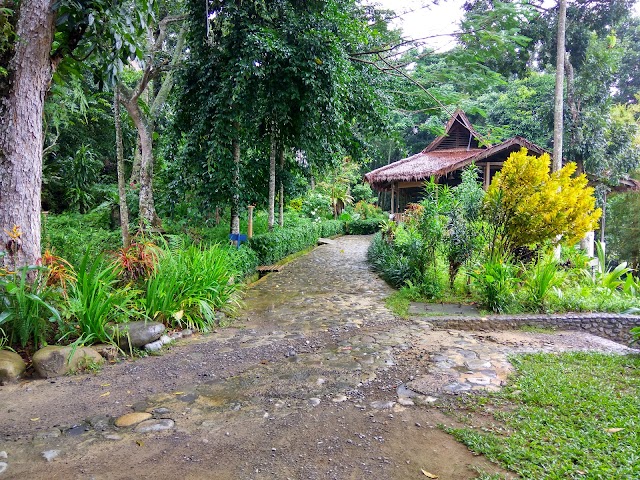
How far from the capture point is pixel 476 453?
2.54 meters

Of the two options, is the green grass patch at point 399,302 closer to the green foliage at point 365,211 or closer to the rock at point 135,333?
the rock at point 135,333

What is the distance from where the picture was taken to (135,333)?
437 cm

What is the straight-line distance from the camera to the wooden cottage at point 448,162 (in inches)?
611

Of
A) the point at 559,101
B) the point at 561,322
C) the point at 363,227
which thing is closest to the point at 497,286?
the point at 561,322

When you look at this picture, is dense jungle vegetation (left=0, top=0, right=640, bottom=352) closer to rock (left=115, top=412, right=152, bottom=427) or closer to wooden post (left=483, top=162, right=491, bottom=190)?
rock (left=115, top=412, right=152, bottom=427)

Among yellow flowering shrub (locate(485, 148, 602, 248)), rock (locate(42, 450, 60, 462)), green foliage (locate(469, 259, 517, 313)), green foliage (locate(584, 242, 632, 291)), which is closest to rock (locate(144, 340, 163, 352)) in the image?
rock (locate(42, 450, 60, 462))

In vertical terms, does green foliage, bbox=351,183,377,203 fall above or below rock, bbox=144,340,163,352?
above

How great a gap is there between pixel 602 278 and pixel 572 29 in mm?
11890

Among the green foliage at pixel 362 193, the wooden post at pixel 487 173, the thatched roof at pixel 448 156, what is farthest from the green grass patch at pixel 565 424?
the green foliage at pixel 362 193

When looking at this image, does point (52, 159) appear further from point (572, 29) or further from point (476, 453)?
point (572, 29)

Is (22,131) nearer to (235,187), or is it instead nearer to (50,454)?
(50,454)

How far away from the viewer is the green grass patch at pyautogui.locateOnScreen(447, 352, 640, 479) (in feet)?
7.73

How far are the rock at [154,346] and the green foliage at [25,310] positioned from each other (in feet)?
3.00

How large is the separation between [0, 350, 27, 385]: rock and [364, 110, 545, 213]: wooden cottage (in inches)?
531
